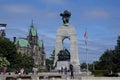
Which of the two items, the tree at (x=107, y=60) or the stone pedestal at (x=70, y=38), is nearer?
the stone pedestal at (x=70, y=38)

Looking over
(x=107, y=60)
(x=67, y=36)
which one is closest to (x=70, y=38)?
(x=67, y=36)

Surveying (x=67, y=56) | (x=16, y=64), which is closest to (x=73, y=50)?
(x=67, y=56)

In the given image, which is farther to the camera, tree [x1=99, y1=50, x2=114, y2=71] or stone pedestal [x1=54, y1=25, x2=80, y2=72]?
tree [x1=99, y1=50, x2=114, y2=71]

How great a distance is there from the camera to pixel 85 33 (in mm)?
79688

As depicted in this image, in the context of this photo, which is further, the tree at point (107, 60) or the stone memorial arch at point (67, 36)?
the tree at point (107, 60)

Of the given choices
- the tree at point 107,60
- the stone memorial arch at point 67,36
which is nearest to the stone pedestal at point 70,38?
the stone memorial arch at point 67,36

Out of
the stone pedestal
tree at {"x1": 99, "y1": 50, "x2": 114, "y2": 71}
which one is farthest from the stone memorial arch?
tree at {"x1": 99, "y1": 50, "x2": 114, "y2": 71}

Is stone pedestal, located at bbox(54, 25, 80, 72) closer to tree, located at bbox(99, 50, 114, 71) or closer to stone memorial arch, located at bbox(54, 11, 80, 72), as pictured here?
stone memorial arch, located at bbox(54, 11, 80, 72)

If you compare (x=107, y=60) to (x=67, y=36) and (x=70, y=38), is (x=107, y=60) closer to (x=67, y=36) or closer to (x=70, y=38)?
(x=70, y=38)

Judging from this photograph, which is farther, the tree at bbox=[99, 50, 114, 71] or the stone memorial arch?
the tree at bbox=[99, 50, 114, 71]

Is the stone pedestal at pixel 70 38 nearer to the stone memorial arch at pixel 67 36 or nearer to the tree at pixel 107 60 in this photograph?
the stone memorial arch at pixel 67 36

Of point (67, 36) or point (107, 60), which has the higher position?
point (67, 36)

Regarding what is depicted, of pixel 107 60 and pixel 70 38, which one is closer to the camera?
pixel 70 38

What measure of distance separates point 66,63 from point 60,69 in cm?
301
